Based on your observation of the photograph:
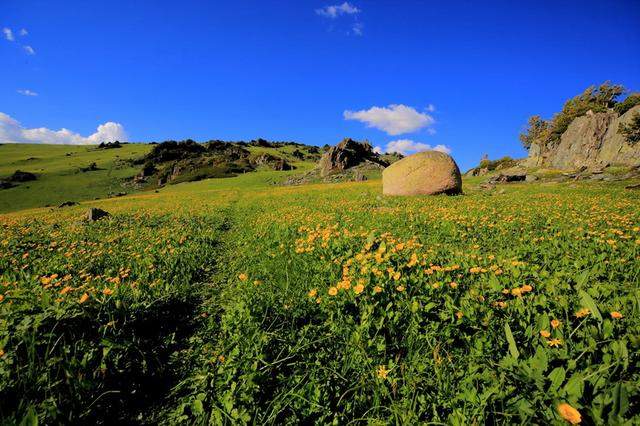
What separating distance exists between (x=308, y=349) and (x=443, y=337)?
5.11ft

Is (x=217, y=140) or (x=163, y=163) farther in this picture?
(x=217, y=140)

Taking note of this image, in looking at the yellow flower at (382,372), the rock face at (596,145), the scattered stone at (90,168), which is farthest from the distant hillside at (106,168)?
the yellow flower at (382,372)

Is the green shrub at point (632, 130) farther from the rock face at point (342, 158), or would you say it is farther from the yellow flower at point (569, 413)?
the yellow flower at point (569, 413)

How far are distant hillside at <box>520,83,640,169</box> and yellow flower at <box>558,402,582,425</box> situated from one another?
4032cm

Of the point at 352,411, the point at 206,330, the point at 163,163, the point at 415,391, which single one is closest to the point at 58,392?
the point at 206,330

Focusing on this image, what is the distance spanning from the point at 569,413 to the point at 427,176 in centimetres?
1987

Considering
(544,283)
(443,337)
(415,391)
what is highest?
(544,283)

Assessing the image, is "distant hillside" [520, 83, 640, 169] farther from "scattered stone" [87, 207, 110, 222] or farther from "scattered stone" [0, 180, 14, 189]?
"scattered stone" [0, 180, 14, 189]

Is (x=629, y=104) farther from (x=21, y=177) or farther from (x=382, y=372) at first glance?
(x=21, y=177)

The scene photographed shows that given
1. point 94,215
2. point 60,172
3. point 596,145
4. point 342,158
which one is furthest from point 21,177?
point 596,145

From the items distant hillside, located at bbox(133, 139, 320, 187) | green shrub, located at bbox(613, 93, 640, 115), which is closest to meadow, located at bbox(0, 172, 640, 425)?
green shrub, located at bbox(613, 93, 640, 115)

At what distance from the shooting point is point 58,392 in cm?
281

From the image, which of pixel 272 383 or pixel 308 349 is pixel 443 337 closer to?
pixel 308 349

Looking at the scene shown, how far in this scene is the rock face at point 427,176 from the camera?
20.3 meters
